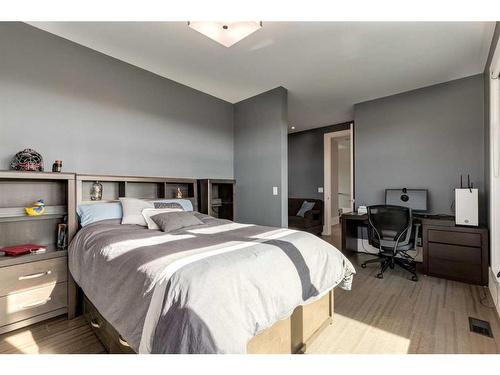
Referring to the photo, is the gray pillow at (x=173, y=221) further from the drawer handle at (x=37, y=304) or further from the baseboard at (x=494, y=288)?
the baseboard at (x=494, y=288)

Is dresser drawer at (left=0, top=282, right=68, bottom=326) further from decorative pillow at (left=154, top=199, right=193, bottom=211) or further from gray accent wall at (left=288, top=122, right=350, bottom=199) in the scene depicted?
gray accent wall at (left=288, top=122, right=350, bottom=199)

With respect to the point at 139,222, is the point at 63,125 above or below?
above

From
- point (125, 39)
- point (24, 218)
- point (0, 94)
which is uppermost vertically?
point (125, 39)

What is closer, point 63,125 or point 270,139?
point 63,125

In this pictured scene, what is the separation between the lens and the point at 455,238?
8.89ft

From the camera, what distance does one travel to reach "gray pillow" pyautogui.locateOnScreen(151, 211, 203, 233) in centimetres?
204

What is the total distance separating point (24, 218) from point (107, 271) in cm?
113

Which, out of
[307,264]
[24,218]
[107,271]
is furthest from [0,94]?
[307,264]

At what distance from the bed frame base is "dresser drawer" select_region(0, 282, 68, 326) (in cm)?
28

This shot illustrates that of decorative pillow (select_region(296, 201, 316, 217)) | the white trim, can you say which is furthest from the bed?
decorative pillow (select_region(296, 201, 316, 217))

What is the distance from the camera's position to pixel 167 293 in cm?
97

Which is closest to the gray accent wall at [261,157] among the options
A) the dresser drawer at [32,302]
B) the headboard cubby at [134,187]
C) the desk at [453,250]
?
the headboard cubby at [134,187]

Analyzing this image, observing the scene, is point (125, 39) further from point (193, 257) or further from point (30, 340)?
point (30, 340)
